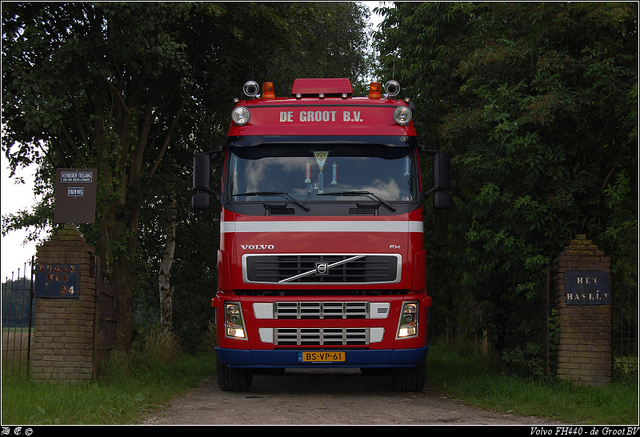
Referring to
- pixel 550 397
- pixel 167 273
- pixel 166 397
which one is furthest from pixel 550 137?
pixel 167 273

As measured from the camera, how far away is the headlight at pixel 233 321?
10.0 m

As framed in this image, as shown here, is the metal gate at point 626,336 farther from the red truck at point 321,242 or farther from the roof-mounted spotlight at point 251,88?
the roof-mounted spotlight at point 251,88

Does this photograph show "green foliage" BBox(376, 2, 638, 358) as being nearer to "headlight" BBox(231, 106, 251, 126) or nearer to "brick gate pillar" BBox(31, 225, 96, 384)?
"headlight" BBox(231, 106, 251, 126)

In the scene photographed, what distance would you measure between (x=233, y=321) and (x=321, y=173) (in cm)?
226

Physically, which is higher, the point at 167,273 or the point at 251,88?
the point at 251,88

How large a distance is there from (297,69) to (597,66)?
13739 mm

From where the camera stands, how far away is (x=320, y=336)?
9852mm

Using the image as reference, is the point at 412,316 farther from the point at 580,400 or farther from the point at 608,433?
the point at 608,433

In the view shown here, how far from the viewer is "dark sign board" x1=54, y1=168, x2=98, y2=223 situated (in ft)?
35.5

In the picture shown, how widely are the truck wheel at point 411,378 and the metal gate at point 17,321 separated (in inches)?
206

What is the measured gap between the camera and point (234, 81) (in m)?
17.9

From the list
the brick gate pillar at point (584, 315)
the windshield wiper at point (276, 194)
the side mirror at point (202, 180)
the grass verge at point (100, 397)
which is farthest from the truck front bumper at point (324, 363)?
the brick gate pillar at point (584, 315)

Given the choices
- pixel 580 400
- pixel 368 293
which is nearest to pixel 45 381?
pixel 368 293

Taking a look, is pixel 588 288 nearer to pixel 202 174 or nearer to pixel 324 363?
pixel 324 363
